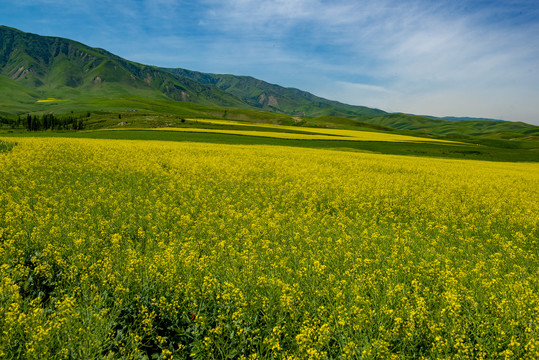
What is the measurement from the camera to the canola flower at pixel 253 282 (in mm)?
3682

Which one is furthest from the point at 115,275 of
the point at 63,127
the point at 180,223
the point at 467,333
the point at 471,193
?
the point at 63,127

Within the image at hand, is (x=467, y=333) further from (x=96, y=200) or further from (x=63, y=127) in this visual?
(x=63, y=127)

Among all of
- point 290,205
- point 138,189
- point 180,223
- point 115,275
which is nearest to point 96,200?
point 138,189

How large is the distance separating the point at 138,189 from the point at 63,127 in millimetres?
122475

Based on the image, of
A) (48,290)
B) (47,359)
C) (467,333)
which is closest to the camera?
(47,359)

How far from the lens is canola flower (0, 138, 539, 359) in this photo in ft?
12.1

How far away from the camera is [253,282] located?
482cm

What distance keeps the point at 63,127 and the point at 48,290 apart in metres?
129

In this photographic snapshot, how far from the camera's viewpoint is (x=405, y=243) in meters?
7.34

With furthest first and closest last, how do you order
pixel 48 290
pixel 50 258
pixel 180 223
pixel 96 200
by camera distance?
pixel 96 200 < pixel 180 223 < pixel 50 258 < pixel 48 290

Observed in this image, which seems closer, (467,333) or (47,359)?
(47,359)

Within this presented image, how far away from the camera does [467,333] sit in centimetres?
400

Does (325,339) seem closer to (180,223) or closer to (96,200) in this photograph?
(180,223)

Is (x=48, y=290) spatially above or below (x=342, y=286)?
below
